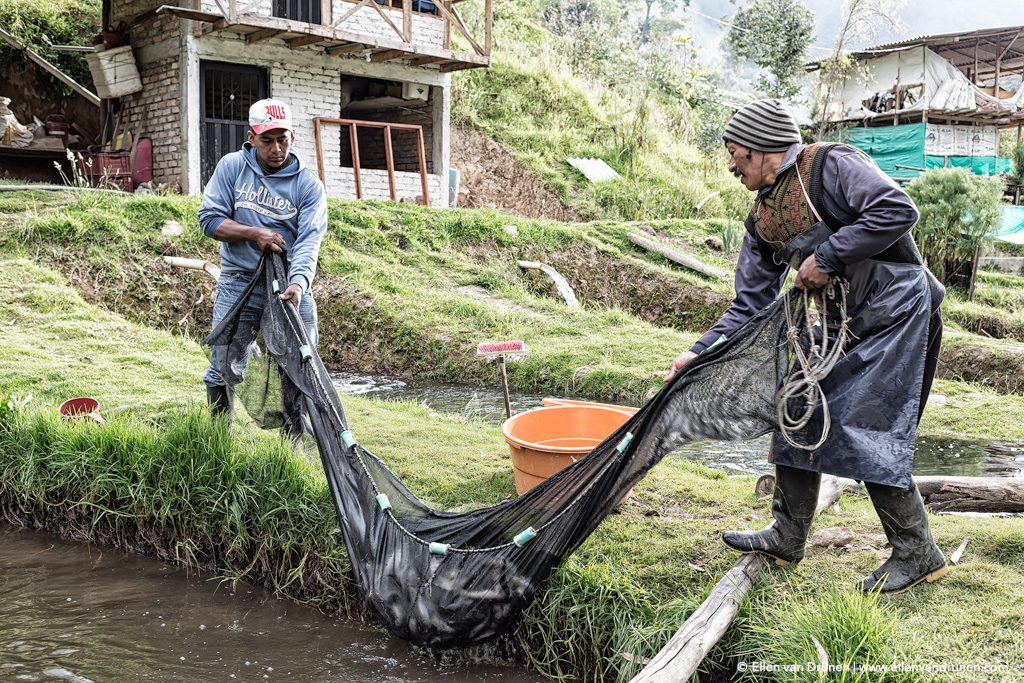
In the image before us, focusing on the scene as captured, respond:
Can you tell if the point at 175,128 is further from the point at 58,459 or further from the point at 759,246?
the point at 759,246

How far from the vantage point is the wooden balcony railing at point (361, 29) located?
41.0 feet

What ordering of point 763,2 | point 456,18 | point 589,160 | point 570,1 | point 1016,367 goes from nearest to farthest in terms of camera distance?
point 1016,367, point 456,18, point 589,160, point 763,2, point 570,1

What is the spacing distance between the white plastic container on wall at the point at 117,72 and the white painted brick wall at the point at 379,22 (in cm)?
212

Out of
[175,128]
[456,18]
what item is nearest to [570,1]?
[456,18]

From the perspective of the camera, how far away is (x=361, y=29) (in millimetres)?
14766

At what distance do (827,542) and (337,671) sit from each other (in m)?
2.11

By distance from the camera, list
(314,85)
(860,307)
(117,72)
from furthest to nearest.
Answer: (314,85) → (117,72) → (860,307)

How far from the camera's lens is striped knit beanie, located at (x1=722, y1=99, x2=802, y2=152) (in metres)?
3.05

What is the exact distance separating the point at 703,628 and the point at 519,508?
789mm

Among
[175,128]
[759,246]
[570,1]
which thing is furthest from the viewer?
[570,1]

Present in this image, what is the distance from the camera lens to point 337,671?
3490 millimetres

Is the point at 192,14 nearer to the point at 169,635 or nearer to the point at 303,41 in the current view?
the point at 303,41

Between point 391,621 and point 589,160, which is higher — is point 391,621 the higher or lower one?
the lower one

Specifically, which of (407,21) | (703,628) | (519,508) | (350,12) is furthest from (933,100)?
(703,628)
